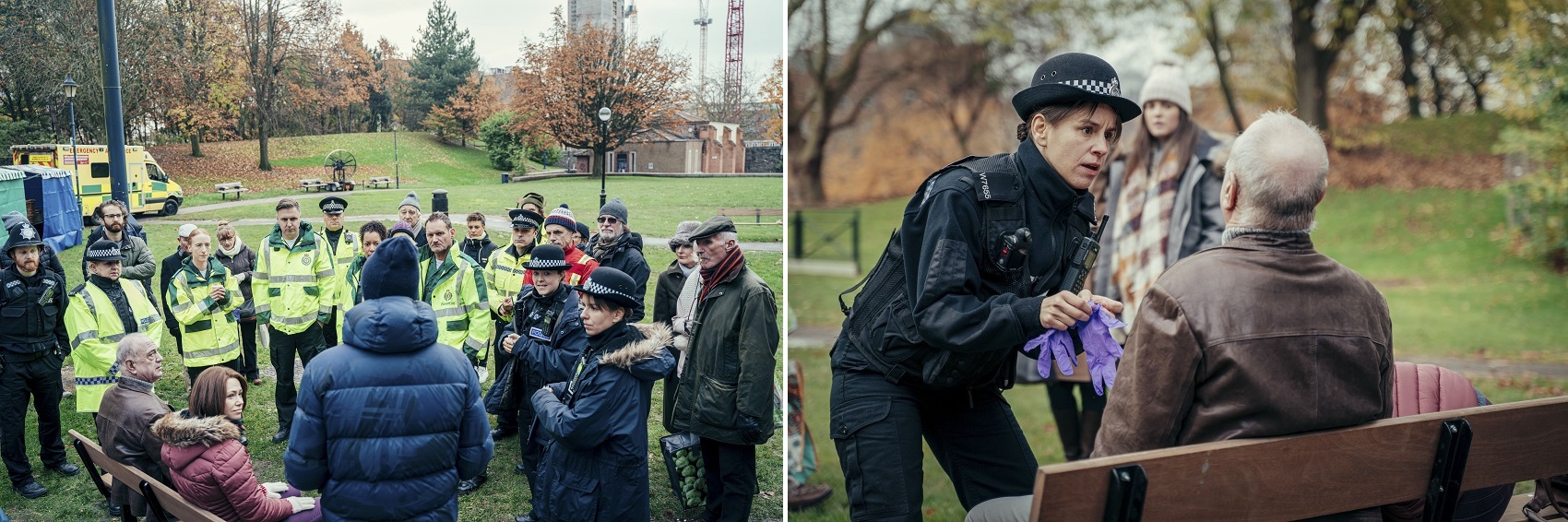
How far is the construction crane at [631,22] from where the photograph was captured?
6.78 metres

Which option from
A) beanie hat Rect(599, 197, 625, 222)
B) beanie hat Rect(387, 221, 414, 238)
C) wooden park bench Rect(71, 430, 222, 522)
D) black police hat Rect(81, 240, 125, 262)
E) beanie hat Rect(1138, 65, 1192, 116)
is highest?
beanie hat Rect(1138, 65, 1192, 116)

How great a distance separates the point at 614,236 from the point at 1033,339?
4234mm

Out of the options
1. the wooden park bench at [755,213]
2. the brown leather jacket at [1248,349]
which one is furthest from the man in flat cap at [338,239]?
the brown leather jacket at [1248,349]

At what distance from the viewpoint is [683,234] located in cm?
627

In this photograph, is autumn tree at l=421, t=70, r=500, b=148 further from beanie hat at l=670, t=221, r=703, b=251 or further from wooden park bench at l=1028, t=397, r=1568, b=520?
wooden park bench at l=1028, t=397, r=1568, b=520

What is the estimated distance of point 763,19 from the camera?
20.1ft

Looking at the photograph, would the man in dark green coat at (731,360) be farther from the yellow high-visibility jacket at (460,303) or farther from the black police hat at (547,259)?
the yellow high-visibility jacket at (460,303)

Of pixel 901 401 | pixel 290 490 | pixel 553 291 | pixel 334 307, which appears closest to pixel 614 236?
pixel 553 291

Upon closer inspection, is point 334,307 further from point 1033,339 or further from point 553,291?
point 1033,339

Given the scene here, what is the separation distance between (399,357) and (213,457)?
3.42 feet

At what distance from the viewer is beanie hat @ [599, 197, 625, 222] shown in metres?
6.66

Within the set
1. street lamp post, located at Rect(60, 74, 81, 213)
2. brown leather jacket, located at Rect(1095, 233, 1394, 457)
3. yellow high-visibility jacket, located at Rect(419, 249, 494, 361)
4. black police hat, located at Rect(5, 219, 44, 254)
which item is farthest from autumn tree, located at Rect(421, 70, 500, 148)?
brown leather jacket, located at Rect(1095, 233, 1394, 457)

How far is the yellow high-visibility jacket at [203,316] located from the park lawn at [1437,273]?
567 cm

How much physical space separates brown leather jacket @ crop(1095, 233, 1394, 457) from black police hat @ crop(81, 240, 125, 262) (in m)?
5.58
